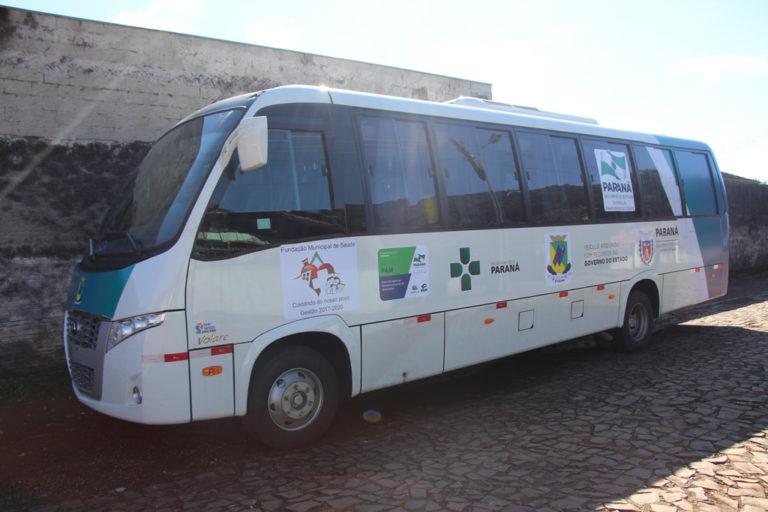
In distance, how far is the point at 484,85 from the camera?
13672 mm

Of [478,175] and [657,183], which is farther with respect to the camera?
[657,183]

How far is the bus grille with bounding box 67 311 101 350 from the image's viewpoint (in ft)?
15.2

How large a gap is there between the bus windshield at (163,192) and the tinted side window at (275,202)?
22 cm

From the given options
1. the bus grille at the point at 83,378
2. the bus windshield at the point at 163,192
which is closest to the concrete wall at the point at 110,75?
the bus windshield at the point at 163,192

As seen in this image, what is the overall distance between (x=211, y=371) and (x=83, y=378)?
120 centimetres

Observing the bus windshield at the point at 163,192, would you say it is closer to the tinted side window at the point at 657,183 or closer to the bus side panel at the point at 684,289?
the tinted side window at the point at 657,183

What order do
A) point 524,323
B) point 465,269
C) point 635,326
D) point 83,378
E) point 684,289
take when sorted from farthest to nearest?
point 684,289
point 635,326
point 524,323
point 465,269
point 83,378

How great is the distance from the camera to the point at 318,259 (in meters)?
5.00

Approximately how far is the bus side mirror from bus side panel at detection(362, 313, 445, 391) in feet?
5.81

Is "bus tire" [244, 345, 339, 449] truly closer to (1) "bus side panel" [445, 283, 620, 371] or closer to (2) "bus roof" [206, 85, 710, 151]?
(1) "bus side panel" [445, 283, 620, 371]

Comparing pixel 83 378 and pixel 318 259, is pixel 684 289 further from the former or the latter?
pixel 83 378

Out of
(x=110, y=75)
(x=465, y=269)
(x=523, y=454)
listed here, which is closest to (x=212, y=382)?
(x=523, y=454)

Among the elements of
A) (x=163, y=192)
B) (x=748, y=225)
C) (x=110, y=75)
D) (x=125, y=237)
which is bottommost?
(x=125, y=237)

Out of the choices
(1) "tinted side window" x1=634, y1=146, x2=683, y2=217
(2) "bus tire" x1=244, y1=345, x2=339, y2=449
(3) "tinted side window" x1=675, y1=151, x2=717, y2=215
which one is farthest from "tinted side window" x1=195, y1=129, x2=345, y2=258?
(3) "tinted side window" x1=675, y1=151, x2=717, y2=215
